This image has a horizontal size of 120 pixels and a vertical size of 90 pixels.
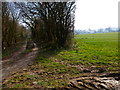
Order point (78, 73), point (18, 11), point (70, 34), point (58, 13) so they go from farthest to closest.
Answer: point (18, 11), point (70, 34), point (58, 13), point (78, 73)

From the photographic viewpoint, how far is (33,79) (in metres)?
4.20

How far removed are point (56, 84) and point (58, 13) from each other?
29.8 ft

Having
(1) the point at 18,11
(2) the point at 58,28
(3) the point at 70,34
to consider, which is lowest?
(3) the point at 70,34

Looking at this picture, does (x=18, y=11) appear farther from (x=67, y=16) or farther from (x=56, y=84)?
(x=56, y=84)

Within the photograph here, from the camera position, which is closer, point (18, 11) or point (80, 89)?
point (80, 89)

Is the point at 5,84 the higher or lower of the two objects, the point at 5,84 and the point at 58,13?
the lower

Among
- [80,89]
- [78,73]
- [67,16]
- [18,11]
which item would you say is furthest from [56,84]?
[18,11]

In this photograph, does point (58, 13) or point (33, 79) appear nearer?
point (33, 79)

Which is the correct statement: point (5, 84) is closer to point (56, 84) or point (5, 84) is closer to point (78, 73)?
point (56, 84)

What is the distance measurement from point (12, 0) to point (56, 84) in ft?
57.5

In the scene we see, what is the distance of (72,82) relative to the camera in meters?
3.81

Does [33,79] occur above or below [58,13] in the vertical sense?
below

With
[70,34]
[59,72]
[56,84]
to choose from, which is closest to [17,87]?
[56,84]

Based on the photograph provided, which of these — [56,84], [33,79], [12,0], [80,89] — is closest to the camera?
[80,89]
